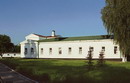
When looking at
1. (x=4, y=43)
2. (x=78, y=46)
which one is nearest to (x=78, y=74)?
(x=78, y=46)

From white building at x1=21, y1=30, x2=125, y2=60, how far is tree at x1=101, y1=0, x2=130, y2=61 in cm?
731

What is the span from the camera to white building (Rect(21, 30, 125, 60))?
39844 mm

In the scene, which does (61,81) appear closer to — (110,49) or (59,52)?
(110,49)

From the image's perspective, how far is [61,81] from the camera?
12328 mm

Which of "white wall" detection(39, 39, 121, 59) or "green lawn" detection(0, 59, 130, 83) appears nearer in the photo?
"green lawn" detection(0, 59, 130, 83)

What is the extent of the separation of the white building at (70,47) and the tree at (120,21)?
7.31m

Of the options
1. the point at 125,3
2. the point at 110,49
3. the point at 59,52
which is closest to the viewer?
the point at 125,3

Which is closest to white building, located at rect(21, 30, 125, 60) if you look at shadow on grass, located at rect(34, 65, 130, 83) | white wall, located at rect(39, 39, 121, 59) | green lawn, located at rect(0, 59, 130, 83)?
white wall, located at rect(39, 39, 121, 59)

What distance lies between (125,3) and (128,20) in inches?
86.3

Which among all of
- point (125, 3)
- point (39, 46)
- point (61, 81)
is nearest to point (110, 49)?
point (125, 3)

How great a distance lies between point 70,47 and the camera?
146 feet

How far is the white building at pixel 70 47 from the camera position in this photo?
39844 mm

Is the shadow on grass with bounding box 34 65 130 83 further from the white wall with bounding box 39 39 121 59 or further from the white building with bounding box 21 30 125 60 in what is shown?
the white wall with bounding box 39 39 121 59

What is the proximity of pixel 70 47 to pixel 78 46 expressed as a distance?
1929 mm
